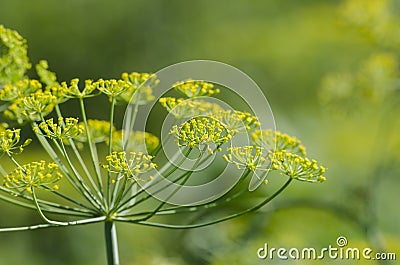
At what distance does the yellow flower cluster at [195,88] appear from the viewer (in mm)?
955

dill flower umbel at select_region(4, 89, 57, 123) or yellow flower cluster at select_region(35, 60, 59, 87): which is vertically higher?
yellow flower cluster at select_region(35, 60, 59, 87)

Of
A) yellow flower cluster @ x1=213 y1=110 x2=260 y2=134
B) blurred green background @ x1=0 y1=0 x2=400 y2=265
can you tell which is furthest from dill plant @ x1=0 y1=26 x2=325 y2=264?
blurred green background @ x1=0 y1=0 x2=400 y2=265

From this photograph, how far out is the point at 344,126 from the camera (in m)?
3.91

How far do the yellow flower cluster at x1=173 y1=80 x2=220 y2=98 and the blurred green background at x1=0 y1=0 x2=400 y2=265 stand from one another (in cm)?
47

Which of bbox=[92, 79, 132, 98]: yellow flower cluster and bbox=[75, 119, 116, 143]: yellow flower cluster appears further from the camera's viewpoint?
bbox=[75, 119, 116, 143]: yellow flower cluster

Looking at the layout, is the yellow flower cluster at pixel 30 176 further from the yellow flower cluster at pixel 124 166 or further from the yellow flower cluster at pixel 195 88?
the yellow flower cluster at pixel 195 88

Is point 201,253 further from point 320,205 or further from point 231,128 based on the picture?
point 231,128

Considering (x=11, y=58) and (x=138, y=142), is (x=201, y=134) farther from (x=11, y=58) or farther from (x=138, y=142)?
(x=11, y=58)

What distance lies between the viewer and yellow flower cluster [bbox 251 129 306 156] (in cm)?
92

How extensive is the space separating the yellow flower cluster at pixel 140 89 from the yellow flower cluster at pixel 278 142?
0.17 m

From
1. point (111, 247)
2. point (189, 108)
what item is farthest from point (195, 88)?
point (111, 247)

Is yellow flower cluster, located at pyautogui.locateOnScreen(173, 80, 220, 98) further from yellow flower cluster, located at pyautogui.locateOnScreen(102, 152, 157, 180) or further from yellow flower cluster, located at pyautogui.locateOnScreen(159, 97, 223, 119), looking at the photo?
yellow flower cluster, located at pyautogui.locateOnScreen(102, 152, 157, 180)

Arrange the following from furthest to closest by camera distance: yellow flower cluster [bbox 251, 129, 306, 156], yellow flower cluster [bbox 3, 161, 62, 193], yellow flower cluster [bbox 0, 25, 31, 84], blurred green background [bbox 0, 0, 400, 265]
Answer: blurred green background [bbox 0, 0, 400, 265], yellow flower cluster [bbox 0, 25, 31, 84], yellow flower cluster [bbox 251, 129, 306, 156], yellow flower cluster [bbox 3, 161, 62, 193]

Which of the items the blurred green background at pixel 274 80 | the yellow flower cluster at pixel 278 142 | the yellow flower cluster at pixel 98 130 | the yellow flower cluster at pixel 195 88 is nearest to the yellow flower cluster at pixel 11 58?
the yellow flower cluster at pixel 98 130
